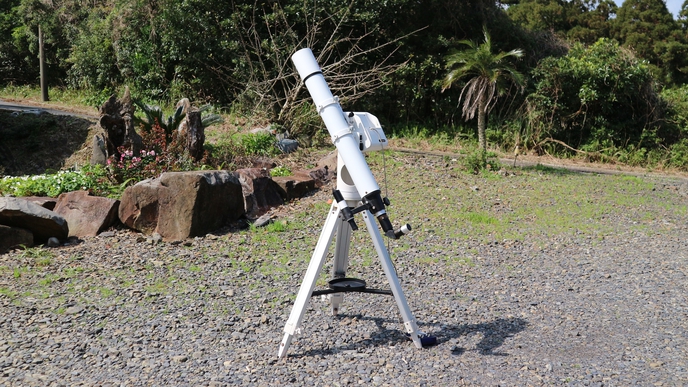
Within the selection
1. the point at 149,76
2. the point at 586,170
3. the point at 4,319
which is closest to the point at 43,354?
the point at 4,319

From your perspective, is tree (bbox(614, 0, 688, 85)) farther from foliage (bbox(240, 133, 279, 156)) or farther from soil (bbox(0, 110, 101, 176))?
soil (bbox(0, 110, 101, 176))

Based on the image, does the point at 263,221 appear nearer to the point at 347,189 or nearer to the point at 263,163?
the point at 263,163

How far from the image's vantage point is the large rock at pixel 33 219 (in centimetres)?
680

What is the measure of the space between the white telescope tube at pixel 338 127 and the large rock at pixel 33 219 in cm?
396

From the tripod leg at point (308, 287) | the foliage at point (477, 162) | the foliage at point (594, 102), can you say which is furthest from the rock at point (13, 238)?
the foliage at point (594, 102)

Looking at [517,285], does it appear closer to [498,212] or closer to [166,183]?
[498,212]

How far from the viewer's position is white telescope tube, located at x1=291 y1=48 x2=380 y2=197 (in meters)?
4.00

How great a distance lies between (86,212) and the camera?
7668 mm

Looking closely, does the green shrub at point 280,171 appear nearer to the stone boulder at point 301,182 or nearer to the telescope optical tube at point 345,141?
the stone boulder at point 301,182

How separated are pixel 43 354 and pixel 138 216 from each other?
10.5ft

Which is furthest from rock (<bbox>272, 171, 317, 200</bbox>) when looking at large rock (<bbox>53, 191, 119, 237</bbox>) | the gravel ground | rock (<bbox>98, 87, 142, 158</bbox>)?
large rock (<bbox>53, 191, 119, 237</bbox>)

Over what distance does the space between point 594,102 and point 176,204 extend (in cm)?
1198

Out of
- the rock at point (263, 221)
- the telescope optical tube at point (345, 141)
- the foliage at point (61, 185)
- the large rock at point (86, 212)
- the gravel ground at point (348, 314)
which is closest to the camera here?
the telescope optical tube at point (345, 141)

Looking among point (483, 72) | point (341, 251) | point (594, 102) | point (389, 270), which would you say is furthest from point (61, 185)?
point (594, 102)
